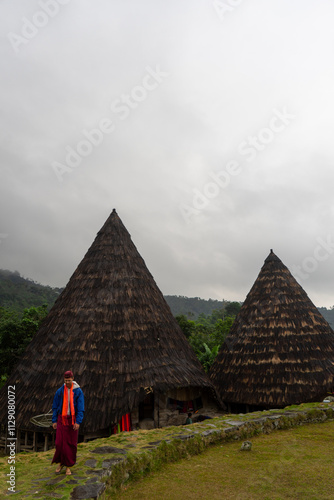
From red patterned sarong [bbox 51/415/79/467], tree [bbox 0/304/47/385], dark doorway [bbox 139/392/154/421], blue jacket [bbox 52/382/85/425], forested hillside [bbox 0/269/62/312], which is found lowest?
dark doorway [bbox 139/392/154/421]

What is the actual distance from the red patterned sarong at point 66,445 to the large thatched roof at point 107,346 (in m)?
3.77

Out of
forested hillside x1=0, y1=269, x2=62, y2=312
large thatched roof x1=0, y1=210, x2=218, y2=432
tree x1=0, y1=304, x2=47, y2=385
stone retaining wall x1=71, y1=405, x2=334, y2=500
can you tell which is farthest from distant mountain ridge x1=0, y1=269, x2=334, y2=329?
stone retaining wall x1=71, y1=405, x2=334, y2=500

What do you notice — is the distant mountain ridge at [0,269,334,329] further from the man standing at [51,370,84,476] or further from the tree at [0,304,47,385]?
the man standing at [51,370,84,476]

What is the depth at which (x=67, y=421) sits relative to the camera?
4484 mm

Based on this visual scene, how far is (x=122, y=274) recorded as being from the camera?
37.6 feet

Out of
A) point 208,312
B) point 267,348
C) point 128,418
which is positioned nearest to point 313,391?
point 267,348

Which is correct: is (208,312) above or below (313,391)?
above

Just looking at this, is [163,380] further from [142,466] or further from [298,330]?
[298,330]

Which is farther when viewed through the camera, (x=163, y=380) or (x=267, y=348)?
(x=267, y=348)

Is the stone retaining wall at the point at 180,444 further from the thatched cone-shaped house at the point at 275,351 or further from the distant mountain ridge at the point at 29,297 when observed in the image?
the distant mountain ridge at the point at 29,297

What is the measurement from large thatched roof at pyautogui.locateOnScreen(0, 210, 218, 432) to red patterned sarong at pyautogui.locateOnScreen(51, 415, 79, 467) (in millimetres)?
3772

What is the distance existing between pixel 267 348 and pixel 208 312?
3354 inches

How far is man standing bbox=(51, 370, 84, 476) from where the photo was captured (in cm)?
431

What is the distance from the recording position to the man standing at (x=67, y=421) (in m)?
4.31
